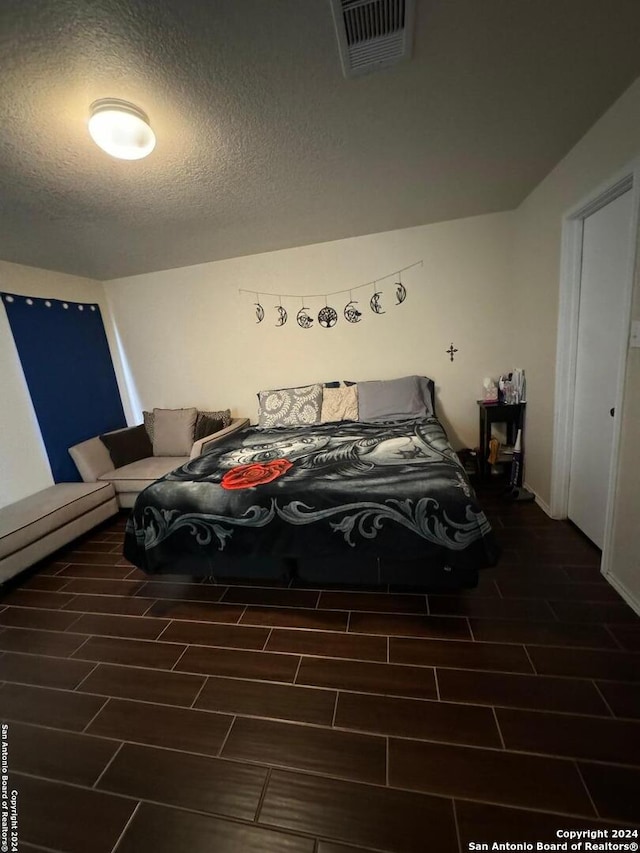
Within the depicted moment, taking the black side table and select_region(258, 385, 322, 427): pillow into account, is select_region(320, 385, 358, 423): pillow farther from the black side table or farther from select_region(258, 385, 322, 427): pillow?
the black side table

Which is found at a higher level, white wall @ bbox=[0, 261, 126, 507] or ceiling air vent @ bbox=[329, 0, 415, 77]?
ceiling air vent @ bbox=[329, 0, 415, 77]

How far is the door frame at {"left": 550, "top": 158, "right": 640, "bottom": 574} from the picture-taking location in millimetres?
1474

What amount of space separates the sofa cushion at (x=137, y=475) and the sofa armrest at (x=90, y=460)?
0.23 feet

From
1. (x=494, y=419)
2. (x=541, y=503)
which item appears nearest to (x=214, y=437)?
(x=494, y=419)

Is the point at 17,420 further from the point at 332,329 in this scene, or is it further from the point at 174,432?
the point at 332,329

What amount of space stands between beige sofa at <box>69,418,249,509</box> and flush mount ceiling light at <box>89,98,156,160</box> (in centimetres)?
203

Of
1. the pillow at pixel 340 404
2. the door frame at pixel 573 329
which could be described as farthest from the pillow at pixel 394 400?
the door frame at pixel 573 329

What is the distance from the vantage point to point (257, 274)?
10.8 ft

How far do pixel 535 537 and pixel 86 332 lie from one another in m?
4.47

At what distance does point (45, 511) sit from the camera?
2393mm

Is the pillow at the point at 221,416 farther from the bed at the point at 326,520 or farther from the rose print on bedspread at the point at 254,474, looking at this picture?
the rose print on bedspread at the point at 254,474

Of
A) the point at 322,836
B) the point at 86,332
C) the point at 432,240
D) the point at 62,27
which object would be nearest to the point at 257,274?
the point at 432,240

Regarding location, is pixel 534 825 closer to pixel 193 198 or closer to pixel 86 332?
pixel 193 198

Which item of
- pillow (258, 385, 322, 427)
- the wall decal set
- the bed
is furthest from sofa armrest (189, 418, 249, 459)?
the wall decal set
